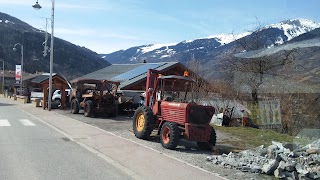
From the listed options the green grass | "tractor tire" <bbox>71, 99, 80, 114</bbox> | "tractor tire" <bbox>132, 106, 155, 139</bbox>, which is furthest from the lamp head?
"tractor tire" <bbox>132, 106, 155, 139</bbox>

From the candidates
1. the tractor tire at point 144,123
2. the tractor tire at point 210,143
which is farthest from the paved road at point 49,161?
the tractor tire at point 210,143

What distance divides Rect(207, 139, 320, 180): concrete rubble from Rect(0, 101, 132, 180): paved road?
3250 millimetres

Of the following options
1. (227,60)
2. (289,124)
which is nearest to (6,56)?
(227,60)

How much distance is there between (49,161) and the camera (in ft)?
34.7

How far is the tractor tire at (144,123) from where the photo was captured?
15445 mm

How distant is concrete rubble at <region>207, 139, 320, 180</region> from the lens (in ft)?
31.9

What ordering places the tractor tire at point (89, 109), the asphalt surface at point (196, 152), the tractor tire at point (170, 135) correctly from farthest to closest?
the tractor tire at point (89, 109) < the tractor tire at point (170, 135) < the asphalt surface at point (196, 152)

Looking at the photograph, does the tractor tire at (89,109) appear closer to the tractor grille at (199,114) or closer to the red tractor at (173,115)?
the red tractor at (173,115)

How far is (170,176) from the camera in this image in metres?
9.62

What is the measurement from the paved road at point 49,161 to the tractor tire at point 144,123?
108 inches

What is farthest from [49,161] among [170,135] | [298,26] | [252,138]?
[298,26]

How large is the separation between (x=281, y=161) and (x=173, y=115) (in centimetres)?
511

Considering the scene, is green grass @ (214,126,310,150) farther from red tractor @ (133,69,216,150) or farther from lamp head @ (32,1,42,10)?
lamp head @ (32,1,42,10)

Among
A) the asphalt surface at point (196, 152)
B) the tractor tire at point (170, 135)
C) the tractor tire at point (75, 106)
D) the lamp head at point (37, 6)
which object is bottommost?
the asphalt surface at point (196, 152)
